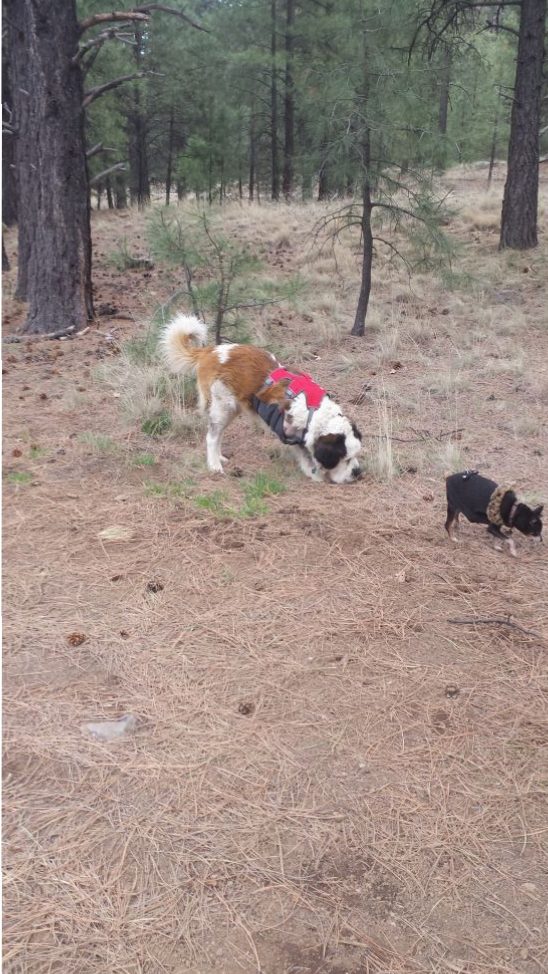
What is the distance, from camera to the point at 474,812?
2.52 metres

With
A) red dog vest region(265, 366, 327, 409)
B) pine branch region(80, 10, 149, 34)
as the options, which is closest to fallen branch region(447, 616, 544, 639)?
red dog vest region(265, 366, 327, 409)

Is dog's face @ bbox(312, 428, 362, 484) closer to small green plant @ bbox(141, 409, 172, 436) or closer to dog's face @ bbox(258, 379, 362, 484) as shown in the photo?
dog's face @ bbox(258, 379, 362, 484)

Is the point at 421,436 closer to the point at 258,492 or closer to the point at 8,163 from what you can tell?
the point at 258,492

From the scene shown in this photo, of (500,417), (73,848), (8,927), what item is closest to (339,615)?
(73,848)

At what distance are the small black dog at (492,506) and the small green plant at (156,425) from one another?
285 centimetres

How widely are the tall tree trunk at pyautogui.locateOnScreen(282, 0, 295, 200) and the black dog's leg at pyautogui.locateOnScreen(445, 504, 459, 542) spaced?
15.6 metres

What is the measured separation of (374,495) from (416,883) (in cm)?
321

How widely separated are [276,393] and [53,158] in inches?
231

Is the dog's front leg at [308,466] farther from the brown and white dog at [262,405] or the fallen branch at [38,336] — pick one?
the fallen branch at [38,336]

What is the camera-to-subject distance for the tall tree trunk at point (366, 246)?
29.4ft

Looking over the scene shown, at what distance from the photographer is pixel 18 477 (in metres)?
5.20

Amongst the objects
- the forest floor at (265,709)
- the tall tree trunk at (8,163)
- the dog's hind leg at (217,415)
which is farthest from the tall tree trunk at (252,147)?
the forest floor at (265,709)

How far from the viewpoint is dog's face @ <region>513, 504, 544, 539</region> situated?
168 inches

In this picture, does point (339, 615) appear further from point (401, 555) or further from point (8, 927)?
point (8, 927)
